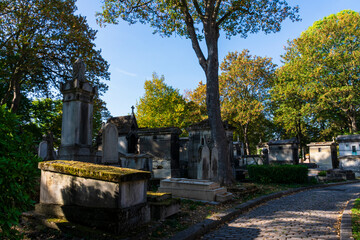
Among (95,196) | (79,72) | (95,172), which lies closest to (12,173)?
(95,172)

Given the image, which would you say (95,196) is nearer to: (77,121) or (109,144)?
(109,144)

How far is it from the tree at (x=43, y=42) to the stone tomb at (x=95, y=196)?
1105 centimetres

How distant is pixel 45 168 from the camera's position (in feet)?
15.0

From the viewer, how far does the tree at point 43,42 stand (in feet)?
42.4

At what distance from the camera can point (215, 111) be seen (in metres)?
10.8

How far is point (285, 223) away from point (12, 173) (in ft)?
18.5

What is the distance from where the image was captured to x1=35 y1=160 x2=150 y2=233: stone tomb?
150 inches

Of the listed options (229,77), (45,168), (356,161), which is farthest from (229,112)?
(45,168)

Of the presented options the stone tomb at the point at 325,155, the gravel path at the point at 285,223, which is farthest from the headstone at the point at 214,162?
the stone tomb at the point at 325,155

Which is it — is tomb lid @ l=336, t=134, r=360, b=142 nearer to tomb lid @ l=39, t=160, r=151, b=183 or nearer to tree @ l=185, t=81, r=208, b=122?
tree @ l=185, t=81, r=208, b=122

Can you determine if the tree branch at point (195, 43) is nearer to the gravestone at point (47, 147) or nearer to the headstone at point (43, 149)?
the gravestone at point (47, 147)

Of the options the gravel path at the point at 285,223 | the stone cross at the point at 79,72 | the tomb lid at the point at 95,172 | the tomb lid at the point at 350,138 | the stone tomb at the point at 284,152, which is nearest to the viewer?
the tomb lid at the point at 95,172

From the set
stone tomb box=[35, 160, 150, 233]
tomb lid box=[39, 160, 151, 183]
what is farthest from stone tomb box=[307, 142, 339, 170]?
tomb lid box=[39, 160, 151, 183]

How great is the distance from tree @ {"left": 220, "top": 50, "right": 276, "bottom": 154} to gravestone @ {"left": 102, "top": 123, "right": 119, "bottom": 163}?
22964 millimetres
